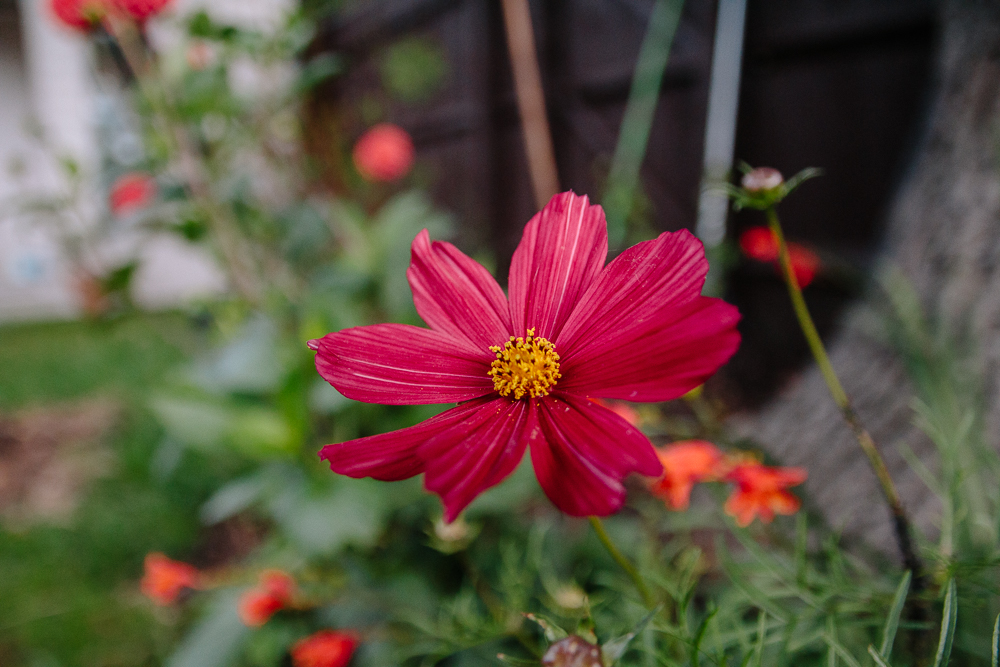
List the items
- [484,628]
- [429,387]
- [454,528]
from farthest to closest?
[454,528], [484,628], [429,387]

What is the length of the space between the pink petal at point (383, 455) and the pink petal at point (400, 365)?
0.04 ft

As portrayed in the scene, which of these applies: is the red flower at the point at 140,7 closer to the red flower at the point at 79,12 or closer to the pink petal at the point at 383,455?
A: the red flower at the point at 79,12

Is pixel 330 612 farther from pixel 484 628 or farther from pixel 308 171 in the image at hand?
pixel 308 171

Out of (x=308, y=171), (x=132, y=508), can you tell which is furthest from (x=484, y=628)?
(x=308, y=171)

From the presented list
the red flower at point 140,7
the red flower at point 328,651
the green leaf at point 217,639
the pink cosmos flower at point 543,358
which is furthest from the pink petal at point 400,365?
the red flower at point 140,7

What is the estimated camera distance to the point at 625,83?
4.94 feet

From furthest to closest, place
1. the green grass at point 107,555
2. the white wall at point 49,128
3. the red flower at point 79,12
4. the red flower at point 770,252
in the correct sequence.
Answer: the white wall at point 49,128 < the green grass at point 107,555 < the red flower at point 79,12 < the red flower at point 770,252

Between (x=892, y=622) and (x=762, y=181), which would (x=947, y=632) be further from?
(x=762, y=181)

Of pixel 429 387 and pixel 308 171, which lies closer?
pixel 429 387

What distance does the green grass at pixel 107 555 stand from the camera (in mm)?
989

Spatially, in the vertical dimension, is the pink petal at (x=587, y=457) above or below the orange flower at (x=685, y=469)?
above

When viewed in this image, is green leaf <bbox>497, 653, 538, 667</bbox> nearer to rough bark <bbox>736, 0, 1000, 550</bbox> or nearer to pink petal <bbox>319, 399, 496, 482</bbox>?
pink petal <bbox>319, 399, 496, 482</bbox>

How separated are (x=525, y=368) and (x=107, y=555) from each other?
1.41 m

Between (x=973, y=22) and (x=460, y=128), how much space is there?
1.78 meters
